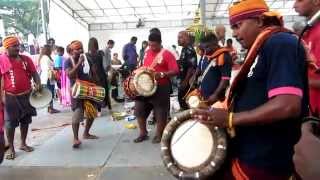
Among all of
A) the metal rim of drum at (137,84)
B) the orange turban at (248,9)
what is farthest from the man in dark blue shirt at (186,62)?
the orange turban at (248,9)

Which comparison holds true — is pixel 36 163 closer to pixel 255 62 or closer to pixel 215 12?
pixel 255 62

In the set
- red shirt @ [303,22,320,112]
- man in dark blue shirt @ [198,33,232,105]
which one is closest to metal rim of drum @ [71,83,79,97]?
man in dark blue shirt @ [198,33,232,105]

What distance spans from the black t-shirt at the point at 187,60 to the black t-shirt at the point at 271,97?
6.15 metres

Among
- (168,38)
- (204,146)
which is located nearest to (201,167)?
(204,146)

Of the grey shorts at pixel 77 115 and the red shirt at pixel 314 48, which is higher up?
the red shirt at pixel 314 48

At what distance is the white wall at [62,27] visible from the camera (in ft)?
65.4

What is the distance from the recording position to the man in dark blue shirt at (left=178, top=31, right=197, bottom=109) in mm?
8383

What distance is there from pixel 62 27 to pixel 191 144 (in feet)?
64.2

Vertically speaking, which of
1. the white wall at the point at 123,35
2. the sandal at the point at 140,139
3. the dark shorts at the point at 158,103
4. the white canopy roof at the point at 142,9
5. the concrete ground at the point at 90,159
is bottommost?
the concrete ground at the point at 90,159

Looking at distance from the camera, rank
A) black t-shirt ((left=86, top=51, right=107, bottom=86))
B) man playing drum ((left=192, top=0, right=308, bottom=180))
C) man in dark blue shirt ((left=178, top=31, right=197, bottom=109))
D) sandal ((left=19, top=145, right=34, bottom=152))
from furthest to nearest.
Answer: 1. man in dark blue shirt ((left=178, top=31, right=197, bottom=109))
2. black t-shirt ((left=86, top=51, right=107, bottom=86))
3. sandal ((left=19, top=145, right=34, bottom=152))
4. man playing drum ((left=192, top=0, right=308, bottom=180))

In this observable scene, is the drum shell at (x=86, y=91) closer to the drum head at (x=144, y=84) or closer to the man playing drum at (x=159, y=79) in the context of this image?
the man playing drum at (x=159, y=79)

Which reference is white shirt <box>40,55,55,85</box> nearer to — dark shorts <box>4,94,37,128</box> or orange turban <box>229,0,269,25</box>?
dark shorts <box>4,94,37,128</box>

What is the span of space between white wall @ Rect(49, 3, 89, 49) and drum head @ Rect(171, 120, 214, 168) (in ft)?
54.3

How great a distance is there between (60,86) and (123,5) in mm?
12776
